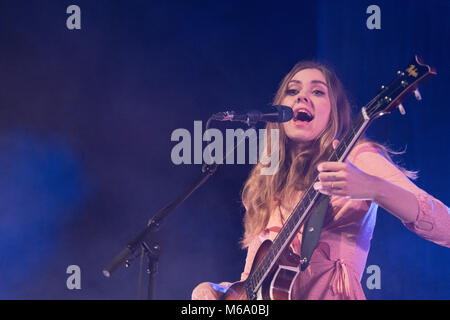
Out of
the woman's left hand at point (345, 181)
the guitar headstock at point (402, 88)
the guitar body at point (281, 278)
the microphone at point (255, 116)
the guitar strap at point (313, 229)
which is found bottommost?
the guitar body at point (281, 278)

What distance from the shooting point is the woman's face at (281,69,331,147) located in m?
2.98

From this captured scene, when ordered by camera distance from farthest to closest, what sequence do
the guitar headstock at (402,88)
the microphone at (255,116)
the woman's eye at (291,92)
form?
the woman's eye at (291,92) < the microphone at (255,116) < the guitar headstock at (402,88)

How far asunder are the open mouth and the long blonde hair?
11 cm

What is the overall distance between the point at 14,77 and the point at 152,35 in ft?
2.95

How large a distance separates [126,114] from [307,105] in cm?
112

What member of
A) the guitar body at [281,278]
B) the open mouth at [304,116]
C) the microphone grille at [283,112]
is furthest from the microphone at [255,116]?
the guitar body at [281,278]

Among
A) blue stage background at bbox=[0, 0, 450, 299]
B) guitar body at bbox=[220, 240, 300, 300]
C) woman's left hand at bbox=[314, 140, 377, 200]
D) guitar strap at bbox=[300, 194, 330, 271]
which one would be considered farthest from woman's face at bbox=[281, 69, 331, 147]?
guitar body at bbox=[220, 240, 300, 300]

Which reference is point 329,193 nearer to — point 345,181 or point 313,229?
point 345,181

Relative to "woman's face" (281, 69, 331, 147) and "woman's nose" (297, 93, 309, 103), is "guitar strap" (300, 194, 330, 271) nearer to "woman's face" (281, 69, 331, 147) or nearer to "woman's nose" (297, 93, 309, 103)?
"woman's face" (281, 69, 331, 147)

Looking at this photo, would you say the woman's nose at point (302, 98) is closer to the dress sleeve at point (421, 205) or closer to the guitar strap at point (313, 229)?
the dress sleeve at point (421, 205)

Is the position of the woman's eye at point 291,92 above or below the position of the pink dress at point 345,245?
above

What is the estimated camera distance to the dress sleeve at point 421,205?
8.25 feet

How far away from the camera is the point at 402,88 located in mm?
2268

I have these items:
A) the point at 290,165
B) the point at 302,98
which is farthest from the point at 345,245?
the point at 302,98
